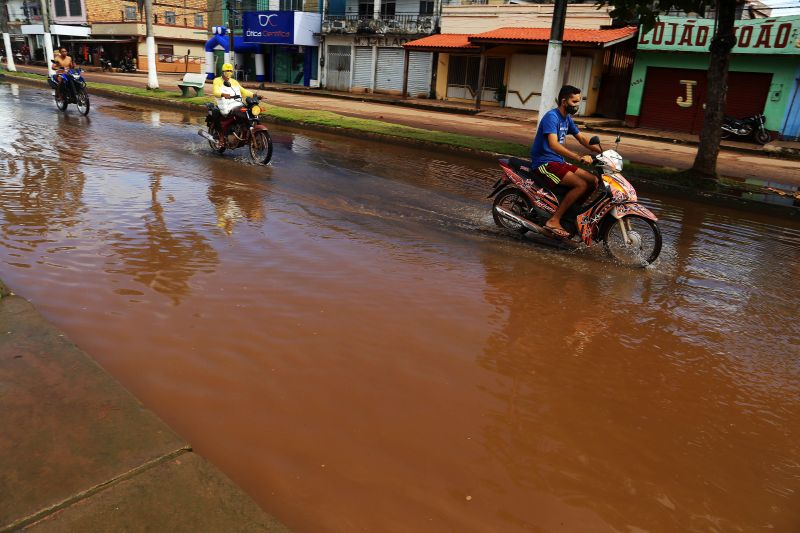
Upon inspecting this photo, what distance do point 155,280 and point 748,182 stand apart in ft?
40.4

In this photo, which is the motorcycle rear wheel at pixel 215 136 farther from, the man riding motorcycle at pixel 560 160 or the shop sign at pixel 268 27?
the shop sign at pixel 268 27

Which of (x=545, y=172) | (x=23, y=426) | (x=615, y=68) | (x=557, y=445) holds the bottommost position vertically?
(x=557, y=445)

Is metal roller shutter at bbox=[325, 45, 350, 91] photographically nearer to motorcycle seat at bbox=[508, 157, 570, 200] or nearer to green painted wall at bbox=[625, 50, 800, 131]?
green painted wall at bbox=[625, 50, 800, 131]

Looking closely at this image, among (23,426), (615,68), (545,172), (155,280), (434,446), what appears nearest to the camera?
(23,426)

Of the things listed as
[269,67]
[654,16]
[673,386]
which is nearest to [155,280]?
[673,386]

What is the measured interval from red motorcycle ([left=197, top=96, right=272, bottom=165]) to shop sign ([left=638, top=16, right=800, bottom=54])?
627 inches

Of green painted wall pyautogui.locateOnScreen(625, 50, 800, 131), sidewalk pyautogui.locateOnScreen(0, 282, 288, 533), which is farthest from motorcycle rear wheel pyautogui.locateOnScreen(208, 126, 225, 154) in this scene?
Answer: green painted wall pyautogui.locateOnScreen(625, 50, 800, 131)

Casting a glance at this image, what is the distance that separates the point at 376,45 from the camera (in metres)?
35.4

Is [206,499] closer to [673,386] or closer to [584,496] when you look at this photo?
A: [584,496]

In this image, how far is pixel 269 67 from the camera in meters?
42.3

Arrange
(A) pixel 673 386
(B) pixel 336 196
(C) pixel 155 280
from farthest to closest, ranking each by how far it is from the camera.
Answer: (B) pixel 336 196 < (C) pixel 155 280 < (A) pixel 673 386

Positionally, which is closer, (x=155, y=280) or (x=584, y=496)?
(x=584, y=496)

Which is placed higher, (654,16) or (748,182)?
(654,16)

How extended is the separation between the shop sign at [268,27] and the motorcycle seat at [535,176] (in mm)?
34147
